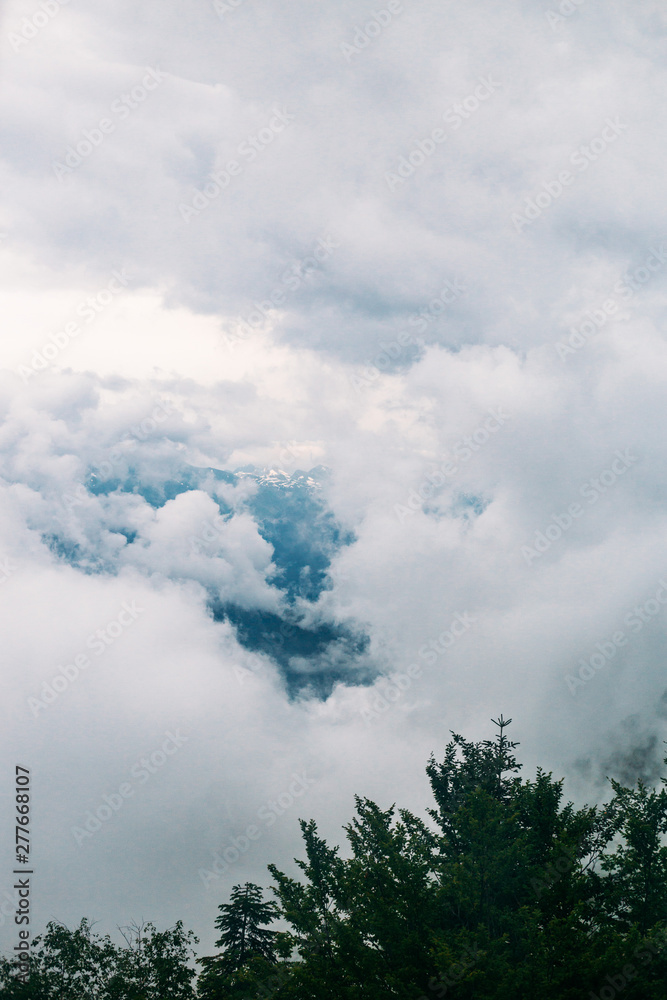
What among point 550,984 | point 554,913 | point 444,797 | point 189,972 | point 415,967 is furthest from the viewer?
point 444,797

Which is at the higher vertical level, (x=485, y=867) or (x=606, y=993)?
(x=485, y=867)

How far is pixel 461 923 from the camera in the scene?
89.4 ft

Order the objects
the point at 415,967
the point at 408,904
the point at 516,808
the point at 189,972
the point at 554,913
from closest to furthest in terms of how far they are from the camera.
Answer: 1. the point at 415,967
2. the point at 408,904
3. the point at 554,913
4. the point at 189,972
5. the point at 516,808

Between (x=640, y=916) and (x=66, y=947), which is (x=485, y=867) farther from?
(x=66, y=947)

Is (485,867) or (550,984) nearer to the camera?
(550,984)

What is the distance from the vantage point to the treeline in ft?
73.6

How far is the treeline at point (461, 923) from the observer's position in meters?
22.4

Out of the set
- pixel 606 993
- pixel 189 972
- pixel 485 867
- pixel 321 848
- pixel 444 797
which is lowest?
pixel 606 993

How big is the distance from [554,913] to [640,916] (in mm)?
4408

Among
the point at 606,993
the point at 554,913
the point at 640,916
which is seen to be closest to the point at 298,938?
the point at 554,913

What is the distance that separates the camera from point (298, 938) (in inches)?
1113

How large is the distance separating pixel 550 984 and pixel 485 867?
5.62 m

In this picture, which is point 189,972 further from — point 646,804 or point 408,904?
point 646,804

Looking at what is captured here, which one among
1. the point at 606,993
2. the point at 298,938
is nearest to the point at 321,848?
the point at 298,938
